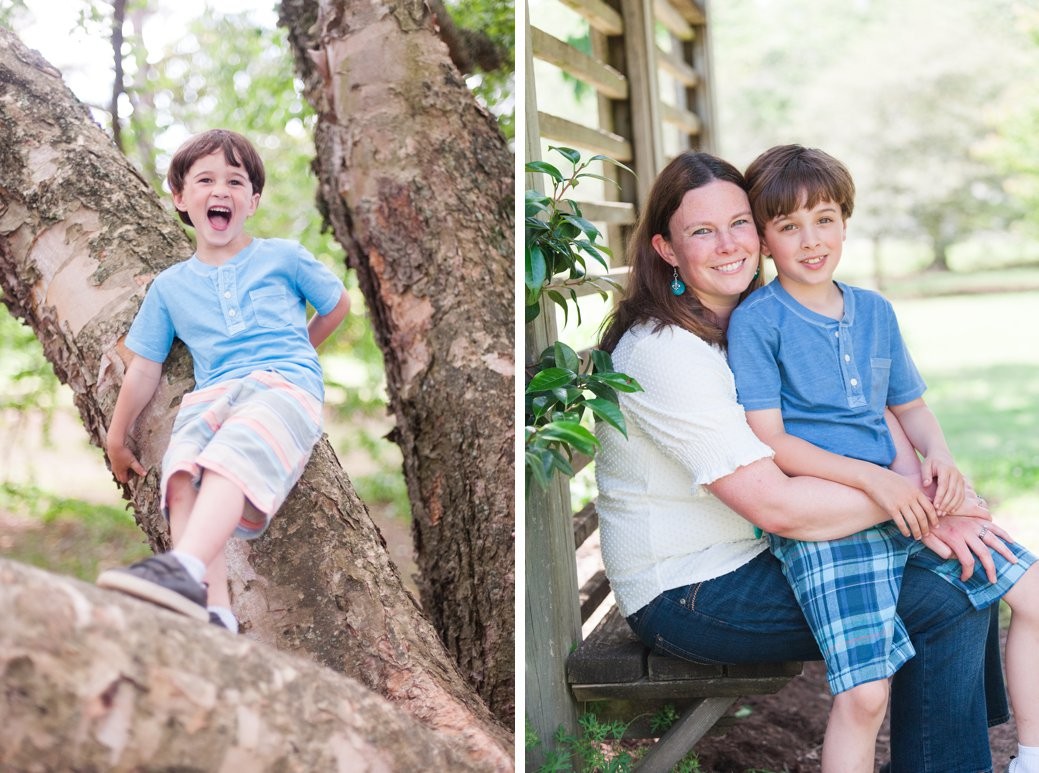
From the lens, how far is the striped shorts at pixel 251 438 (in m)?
2.03

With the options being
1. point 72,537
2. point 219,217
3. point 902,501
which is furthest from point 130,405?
point 72,537

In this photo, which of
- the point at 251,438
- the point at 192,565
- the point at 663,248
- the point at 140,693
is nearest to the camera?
the point at 140,693

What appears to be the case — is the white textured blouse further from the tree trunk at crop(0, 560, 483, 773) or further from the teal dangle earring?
the tree trunk at crop(0, 560, 483, 773)

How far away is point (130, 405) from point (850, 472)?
4.77 ft

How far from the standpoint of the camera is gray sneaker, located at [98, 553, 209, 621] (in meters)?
1.57

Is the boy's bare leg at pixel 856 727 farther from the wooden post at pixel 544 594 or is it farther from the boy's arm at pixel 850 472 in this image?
the wooden post at pixel 544 594

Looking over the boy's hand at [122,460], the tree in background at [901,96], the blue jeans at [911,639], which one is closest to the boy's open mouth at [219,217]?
the boy's hand at [122,460]

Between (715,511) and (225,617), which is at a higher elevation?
(715,511)

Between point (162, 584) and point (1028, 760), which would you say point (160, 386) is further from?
point (1028, 760)

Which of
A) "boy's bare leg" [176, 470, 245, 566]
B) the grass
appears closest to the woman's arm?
"boy's bare leg" [176, 470, 245, 566]

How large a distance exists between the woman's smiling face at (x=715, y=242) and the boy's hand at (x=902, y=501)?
0.51m

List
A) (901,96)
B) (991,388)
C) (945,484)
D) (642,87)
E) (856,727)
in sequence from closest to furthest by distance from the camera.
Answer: (856,727), (945,484), (642,87), (991,388), (901,96)

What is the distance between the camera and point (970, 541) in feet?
7.61

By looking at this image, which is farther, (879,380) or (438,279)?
(438,279)
